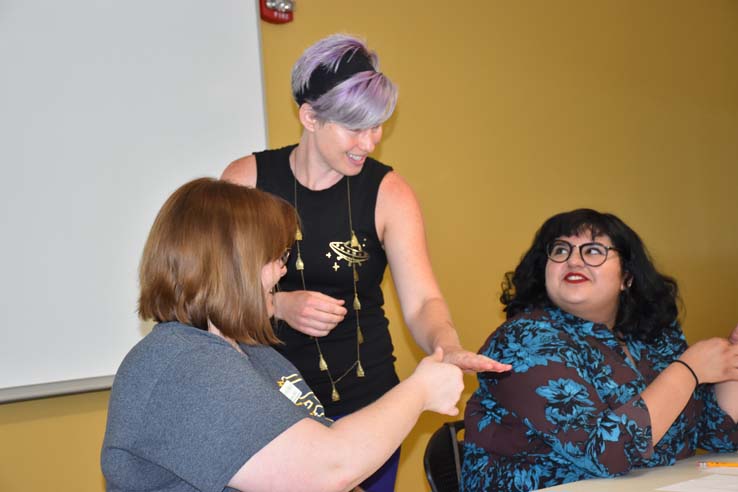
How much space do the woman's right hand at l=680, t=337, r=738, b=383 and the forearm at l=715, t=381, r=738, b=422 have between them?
4.0 inches

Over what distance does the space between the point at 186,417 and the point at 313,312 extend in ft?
2.14

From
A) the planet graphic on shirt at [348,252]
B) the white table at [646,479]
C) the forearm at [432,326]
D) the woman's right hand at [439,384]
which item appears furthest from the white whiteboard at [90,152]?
the white table at [646,479]

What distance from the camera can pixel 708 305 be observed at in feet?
16.0

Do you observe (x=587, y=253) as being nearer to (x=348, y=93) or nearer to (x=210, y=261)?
(x=348, y=93)

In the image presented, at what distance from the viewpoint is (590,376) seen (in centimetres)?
185

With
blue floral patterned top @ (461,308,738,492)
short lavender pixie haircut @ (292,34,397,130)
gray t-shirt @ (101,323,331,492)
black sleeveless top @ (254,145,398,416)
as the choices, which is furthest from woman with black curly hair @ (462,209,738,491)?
gray t-shirt @ (101,323,331,492)

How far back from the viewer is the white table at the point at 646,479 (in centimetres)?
156

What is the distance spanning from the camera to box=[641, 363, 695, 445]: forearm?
70.1 inches

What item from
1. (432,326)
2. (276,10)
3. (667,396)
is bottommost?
(667,396)

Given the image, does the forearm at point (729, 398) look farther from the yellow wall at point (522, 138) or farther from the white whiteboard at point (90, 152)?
the white whiteboard at point (90, 152)

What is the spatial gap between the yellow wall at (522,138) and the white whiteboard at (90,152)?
202 mm

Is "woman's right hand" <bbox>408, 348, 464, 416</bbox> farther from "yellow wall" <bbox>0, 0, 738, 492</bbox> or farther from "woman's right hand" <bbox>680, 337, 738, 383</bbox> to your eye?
"yellow wall" <bbox>0, 0, 738, 492</bbox>

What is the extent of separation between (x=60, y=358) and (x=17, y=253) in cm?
34

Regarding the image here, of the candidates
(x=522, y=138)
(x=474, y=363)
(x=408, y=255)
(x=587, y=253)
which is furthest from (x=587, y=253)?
(x=522, y=138)
